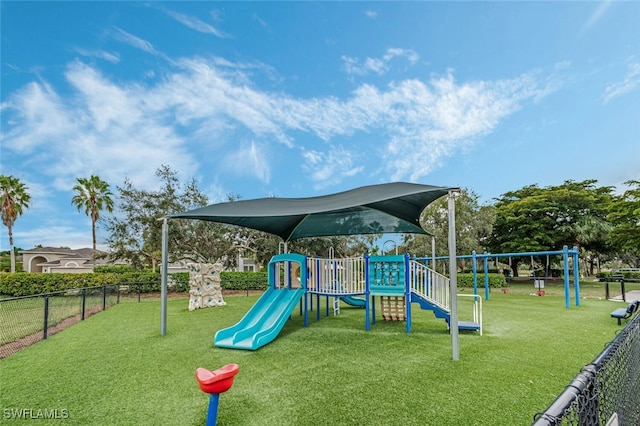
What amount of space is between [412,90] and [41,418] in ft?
40.6

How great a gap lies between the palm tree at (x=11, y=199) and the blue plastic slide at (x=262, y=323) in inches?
1159

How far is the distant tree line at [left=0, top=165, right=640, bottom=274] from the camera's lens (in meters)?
18.3

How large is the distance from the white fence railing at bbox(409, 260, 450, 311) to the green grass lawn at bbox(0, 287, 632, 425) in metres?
0.66

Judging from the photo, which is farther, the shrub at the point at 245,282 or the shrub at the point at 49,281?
the shrub at the point at 245,282

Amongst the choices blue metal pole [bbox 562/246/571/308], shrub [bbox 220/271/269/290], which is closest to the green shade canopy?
blue metal pole [bbox 562/246/571/308]

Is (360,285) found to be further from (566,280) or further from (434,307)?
(566,280)

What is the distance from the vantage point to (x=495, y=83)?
11484 millimetres

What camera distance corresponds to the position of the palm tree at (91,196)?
25.4 meters

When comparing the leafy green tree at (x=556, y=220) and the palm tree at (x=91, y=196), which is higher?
the palm tree at (x=91, y=196)

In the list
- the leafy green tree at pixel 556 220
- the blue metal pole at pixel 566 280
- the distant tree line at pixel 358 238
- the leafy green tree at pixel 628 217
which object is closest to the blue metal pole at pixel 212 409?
the distant tree line at pixel 358 238

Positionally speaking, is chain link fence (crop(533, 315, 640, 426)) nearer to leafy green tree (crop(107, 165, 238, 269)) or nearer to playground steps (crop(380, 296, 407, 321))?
playground steps (crop(380, 296, 407, 321))

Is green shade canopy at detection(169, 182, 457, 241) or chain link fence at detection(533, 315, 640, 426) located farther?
green shade canopy at detection(169, 182, 457, 241)

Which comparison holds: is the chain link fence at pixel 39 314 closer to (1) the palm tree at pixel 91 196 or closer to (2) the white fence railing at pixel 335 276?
(2) the white fence railing at pixel 335 276

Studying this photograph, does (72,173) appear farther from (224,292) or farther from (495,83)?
(495,83)
